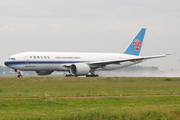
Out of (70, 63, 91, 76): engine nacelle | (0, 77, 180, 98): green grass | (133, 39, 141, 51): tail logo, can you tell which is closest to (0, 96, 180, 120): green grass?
(0, 77, 180, 98): green grass

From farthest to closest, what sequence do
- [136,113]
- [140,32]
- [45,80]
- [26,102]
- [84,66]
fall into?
1. [140,32]
2. [84,66]
3. [45,80]
4. [26,102]
5. [136,113]

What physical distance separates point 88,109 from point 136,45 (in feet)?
155

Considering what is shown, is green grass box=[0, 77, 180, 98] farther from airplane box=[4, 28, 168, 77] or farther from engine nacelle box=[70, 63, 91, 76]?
engine nacelle box=[70, 63, 91, 76]

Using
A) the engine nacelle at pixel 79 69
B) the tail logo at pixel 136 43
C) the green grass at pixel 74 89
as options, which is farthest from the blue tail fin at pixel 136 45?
the green grass at pixel 74 89

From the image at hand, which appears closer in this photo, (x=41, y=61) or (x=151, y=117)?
(x=151, y=117)

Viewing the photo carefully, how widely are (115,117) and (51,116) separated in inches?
125

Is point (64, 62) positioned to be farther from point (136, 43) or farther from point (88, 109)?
point (88, 109)

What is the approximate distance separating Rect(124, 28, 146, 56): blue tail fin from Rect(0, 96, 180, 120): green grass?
39283 millimetres

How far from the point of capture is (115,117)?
16484 mm

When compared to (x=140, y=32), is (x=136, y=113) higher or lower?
lower

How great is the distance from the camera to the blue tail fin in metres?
63.9

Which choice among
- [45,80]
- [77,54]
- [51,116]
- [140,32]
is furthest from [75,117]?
[140,32]

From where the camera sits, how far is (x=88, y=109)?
1852 centimetres

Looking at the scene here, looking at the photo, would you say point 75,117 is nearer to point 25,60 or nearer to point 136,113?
point 136,113
